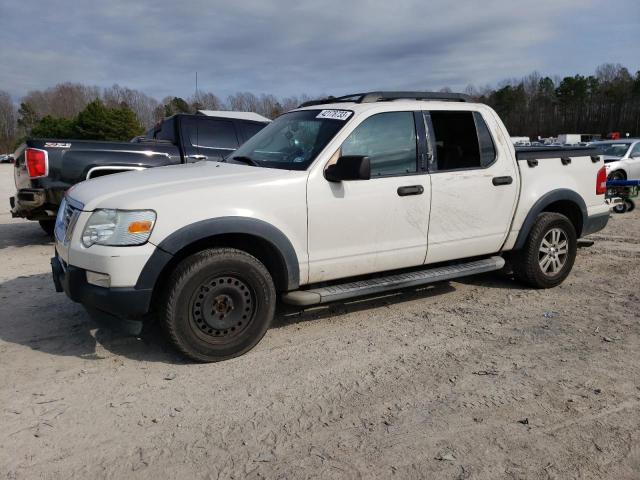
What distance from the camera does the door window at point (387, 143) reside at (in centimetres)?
425

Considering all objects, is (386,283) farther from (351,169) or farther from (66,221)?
(66,221)

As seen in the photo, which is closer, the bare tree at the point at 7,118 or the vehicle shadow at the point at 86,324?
the vehicle shadow at the point at 86,324

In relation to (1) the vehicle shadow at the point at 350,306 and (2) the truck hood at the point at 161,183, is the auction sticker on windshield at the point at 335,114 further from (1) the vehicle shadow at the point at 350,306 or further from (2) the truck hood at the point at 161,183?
(1) the vehicle shadow at the point at 350,306

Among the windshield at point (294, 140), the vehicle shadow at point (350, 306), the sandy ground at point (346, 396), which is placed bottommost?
the sandy ground at point (346, 396)

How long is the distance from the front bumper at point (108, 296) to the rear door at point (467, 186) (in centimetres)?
250

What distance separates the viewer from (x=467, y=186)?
472cm

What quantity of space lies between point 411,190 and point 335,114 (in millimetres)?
922

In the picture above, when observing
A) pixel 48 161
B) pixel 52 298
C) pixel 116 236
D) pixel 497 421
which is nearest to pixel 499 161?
pixel 497 421

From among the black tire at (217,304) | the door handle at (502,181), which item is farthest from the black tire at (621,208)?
the black tire at (217,304)

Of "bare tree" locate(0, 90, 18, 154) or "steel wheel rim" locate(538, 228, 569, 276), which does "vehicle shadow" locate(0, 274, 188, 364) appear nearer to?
"steel wheel rim" locate(538, 228, 569, 276)

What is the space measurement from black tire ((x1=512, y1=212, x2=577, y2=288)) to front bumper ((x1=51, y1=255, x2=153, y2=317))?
149 inches

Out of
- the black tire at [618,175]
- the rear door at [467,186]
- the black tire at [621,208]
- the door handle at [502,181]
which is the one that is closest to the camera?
the rear door at [467,186]

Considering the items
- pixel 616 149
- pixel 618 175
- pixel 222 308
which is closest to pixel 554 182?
pixel 222 308

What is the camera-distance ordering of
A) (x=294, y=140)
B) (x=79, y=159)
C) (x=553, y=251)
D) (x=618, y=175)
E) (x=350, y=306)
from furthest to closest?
(x=618, y=175)
(x=79, y=159)
(x=553, y=251)
(x=350, y=306)
(x=294, y=140)
